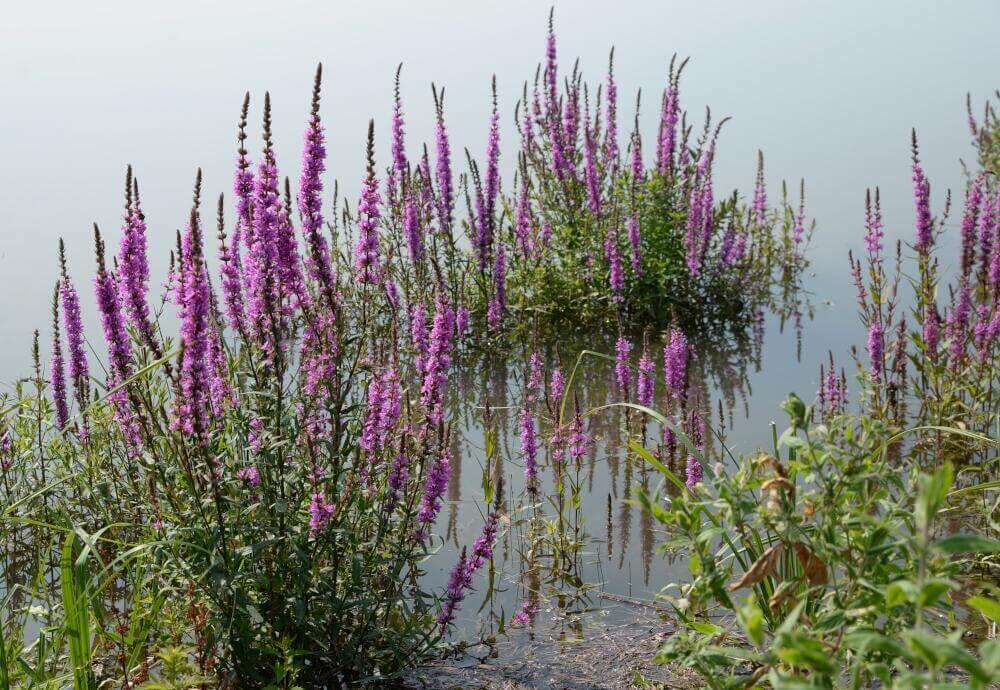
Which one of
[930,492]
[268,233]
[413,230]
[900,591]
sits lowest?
[900,591]

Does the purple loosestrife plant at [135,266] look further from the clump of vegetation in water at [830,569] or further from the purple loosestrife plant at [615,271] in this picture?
the purple loosestrife plant at [615,271]

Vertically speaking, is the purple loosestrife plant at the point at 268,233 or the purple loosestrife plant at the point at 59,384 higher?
the purple loosestrife plant at the point at 268,233

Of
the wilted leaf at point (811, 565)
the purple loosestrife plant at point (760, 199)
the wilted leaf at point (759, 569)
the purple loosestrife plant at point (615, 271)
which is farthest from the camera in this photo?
the purple loosestrife plant at point (760, 199)

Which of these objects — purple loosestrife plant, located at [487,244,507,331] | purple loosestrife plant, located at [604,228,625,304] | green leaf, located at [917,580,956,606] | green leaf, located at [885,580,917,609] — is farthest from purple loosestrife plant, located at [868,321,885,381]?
green leaf, located at [917,580,956,606]

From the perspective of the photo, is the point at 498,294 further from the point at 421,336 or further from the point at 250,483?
the point at 250,483

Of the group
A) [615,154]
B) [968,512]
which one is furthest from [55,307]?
[615,154]

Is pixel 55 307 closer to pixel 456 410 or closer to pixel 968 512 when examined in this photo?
pixel 456 410

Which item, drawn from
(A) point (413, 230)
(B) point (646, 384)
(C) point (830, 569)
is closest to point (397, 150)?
(A) point (413, 230)

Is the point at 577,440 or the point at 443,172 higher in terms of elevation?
the point at 443,172

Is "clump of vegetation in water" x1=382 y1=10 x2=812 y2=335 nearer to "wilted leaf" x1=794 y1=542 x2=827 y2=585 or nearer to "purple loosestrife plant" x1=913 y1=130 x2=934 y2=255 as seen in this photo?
"purple loosestrife plant" x1=913 y1=130 x2=934 y2=255

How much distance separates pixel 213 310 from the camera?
156 inches

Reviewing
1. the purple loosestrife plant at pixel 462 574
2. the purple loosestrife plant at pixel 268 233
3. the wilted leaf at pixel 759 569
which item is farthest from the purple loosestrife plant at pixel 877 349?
the purple loosestrife plant at pixel 268 233

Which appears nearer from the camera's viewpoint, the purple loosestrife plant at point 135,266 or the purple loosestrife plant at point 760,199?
the purple loosestrife plant at point 135,266

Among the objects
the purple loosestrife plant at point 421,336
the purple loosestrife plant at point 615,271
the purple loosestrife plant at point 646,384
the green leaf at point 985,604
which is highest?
the purple loosestrife plant at point 615,271
